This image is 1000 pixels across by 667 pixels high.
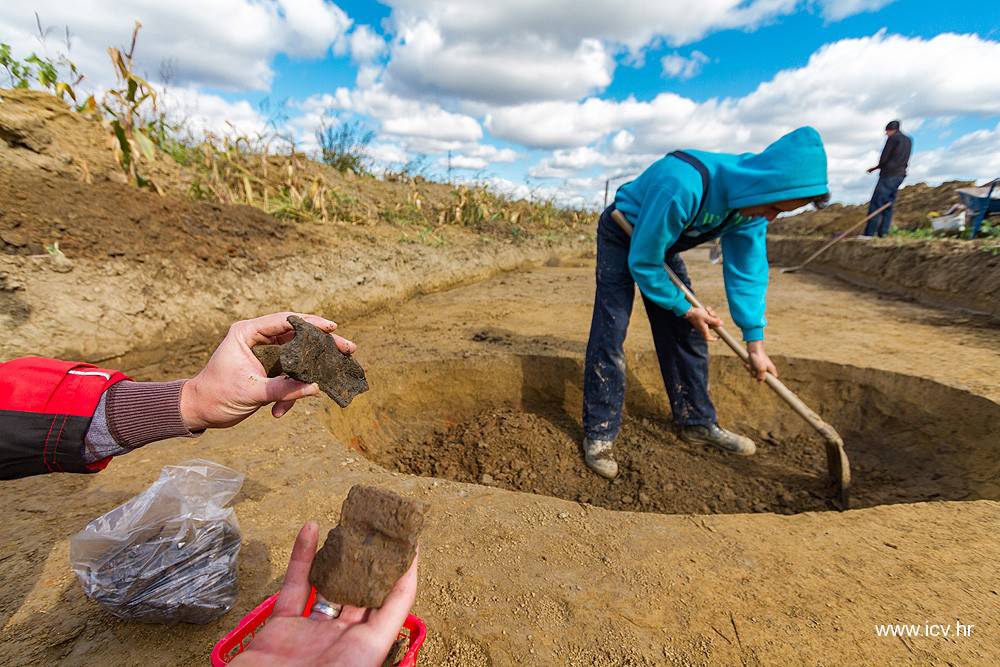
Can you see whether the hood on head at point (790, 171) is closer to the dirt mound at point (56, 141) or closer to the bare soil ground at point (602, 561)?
the bare soil ground at point (602, 561)

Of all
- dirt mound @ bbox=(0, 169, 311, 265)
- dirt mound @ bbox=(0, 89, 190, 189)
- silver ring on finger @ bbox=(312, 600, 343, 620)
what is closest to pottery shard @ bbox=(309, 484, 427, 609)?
silver ring on finger @ bbox=(312, 600, 343, 620)

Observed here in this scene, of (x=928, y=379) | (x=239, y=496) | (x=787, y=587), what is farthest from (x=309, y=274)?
(x=928, y=379)

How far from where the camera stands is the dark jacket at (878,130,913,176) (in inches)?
332

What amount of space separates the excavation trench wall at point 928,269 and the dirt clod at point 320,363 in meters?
6.51

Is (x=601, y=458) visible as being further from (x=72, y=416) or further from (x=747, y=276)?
(x=72, y=416)

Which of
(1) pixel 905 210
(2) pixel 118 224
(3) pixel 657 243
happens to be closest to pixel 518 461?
(3) pixel 657 243

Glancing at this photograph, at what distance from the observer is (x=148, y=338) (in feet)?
11.3

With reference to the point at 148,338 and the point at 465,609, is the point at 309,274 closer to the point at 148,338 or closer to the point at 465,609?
the point at 148,338

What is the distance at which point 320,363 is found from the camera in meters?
1.44

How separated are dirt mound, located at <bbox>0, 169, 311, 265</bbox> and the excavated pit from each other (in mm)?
1969

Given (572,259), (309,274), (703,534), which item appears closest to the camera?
(703,534)

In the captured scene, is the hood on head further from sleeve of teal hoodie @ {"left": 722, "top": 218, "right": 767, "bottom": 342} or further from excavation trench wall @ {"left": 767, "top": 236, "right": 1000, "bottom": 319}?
excavation trench wall @ {"left": 767, "top": 236, "right": 1000, "bottom": 319}

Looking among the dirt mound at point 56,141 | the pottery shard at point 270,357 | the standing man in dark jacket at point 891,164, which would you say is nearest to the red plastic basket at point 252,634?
the pottery shard at point 270,357

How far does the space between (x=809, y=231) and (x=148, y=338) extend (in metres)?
18.7
